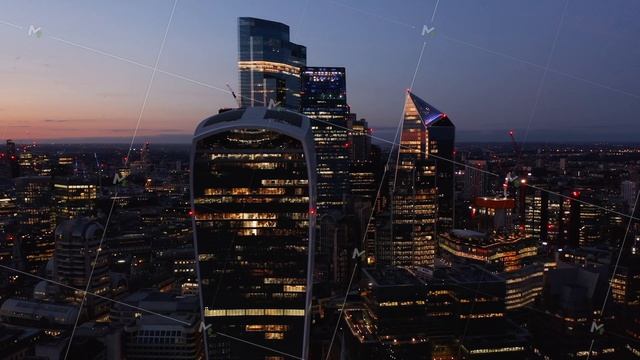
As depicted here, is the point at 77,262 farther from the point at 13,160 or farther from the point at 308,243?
the point at 13,160

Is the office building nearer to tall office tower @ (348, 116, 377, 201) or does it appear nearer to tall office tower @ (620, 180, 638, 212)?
tall office tower @ (620, 180, 638, 212)

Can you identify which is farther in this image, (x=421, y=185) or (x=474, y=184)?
(x=474, y=184)

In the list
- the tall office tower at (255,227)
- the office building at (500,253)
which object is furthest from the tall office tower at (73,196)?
the tall office tower at (255,227)

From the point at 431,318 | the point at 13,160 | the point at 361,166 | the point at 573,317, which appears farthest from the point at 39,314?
the point at 361,166

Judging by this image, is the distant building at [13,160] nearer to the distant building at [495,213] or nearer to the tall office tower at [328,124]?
the tall office tower at [328,124]

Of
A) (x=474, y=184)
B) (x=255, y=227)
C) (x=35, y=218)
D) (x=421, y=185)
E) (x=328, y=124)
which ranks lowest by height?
(x=35, y=218)

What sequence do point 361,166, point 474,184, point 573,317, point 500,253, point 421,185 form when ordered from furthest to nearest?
point 361,166, point 474,184, point 421,185, point 500,253, point 573,317

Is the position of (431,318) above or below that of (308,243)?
below
